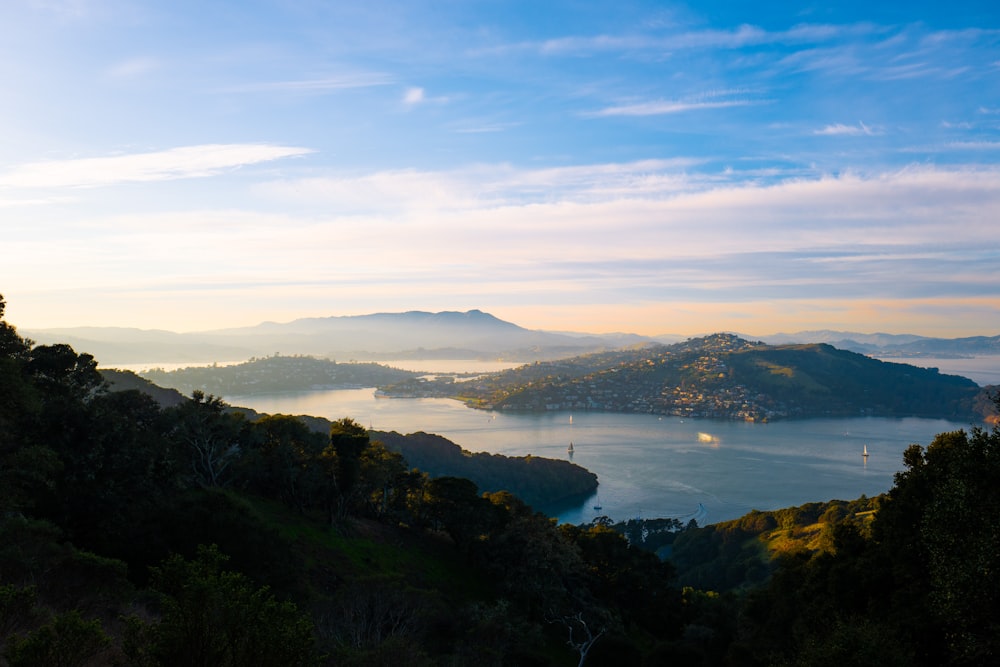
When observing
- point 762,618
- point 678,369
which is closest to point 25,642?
point 762,618

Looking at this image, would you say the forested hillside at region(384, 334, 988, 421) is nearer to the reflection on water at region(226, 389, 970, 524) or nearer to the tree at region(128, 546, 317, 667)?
the reflection on water at region(226, 389, 970, 524)

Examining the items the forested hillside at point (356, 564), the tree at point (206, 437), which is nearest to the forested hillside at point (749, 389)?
the forested hillside at point (356, 564)

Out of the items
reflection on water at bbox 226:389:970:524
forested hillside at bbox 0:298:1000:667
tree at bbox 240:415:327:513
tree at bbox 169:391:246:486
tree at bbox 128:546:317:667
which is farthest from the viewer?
reflection on water at bbox 226:389:970:524

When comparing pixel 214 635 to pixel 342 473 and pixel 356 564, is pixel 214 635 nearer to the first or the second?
pixel 356 564

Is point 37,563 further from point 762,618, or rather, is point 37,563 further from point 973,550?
point 762,618

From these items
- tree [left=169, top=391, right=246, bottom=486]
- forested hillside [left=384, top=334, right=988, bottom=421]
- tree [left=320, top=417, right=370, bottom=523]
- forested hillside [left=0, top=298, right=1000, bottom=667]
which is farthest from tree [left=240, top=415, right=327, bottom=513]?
forested hillside [left=384, top=334, right=988, bottom=421]
